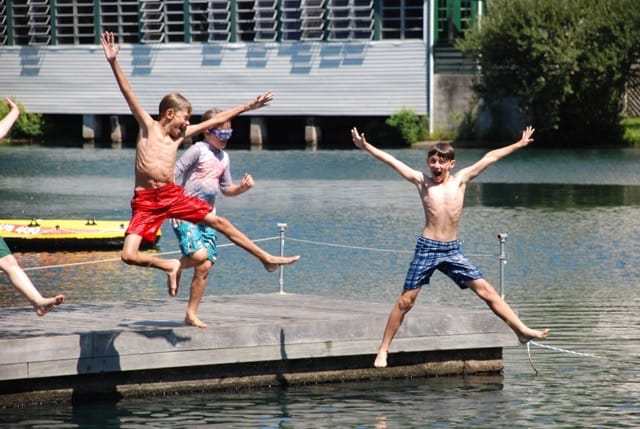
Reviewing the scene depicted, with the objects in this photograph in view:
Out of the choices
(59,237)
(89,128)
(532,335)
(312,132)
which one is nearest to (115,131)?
(89,128)

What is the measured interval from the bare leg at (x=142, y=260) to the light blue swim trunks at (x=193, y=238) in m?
0.16

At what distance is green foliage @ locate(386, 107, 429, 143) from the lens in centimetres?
6039

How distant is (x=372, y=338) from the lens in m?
13.5

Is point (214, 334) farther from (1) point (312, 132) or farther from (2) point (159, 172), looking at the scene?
(1) point (312, 132)

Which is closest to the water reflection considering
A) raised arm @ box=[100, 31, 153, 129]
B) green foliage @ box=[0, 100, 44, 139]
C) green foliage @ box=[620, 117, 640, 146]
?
green foliage @ box=[620, 117, 640, 146]

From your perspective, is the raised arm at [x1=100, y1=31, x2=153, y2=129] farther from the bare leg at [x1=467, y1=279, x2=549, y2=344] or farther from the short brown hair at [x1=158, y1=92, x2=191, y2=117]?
the bare leg at [x1=467, y1=279, x2=549, y2=344]

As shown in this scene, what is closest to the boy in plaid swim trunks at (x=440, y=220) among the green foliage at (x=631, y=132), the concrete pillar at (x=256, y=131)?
the green foliage at (x=631, y=132)

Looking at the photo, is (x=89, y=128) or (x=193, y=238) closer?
(x=193, y=238)

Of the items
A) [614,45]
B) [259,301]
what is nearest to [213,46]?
[614,45]

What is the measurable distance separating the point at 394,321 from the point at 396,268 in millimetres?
A: 11853

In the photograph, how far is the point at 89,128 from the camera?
2675 inches

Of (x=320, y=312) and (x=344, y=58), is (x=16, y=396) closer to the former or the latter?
(x=320, y=312)

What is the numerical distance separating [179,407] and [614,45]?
47376mm

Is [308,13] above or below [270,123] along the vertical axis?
above
